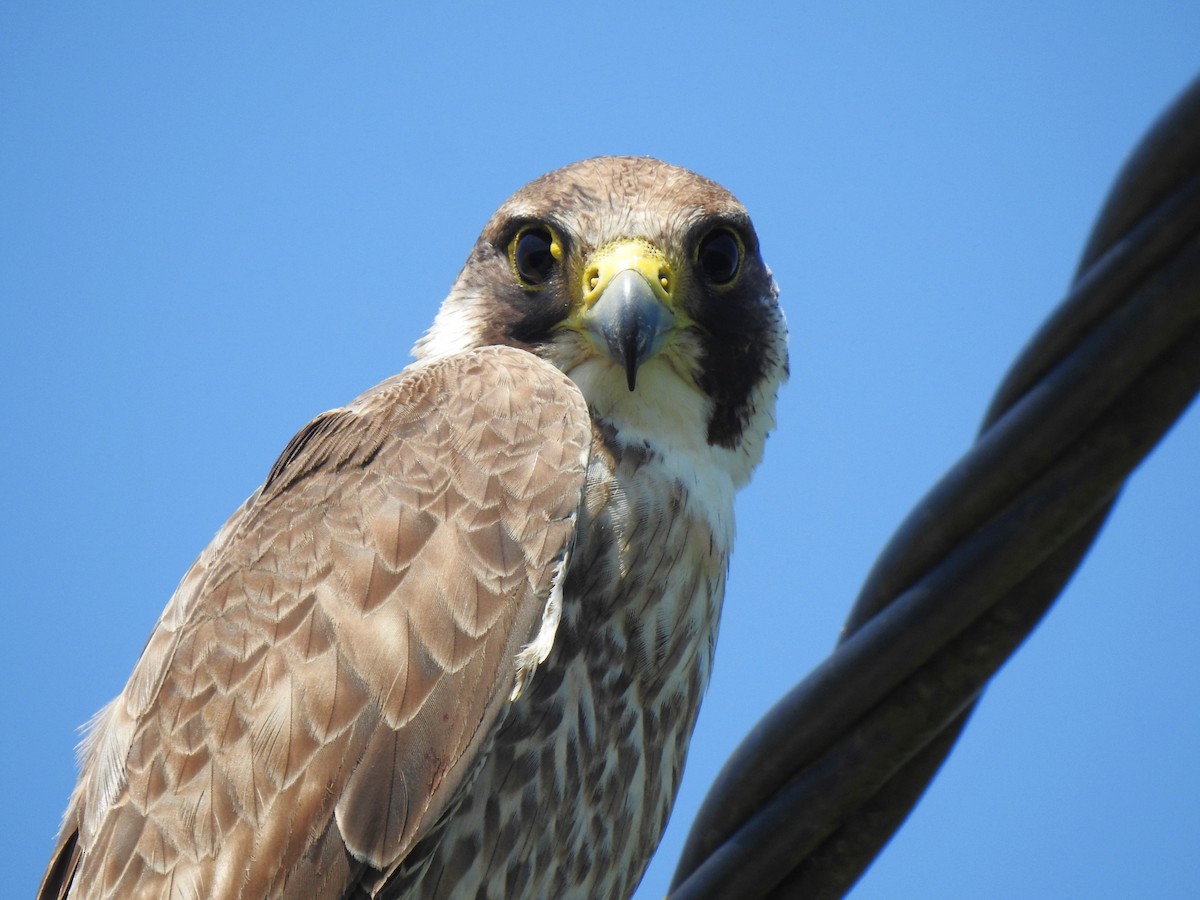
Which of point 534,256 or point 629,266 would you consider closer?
point 629,266

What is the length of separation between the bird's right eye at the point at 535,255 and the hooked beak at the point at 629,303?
0.60 feet

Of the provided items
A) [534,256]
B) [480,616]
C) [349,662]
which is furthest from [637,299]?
[349,662]

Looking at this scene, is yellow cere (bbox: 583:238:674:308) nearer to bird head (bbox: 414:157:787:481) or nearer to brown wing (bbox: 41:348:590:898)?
bird head (bbox: 414:157:787:481)

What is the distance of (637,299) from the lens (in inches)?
126

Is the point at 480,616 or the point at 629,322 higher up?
the point at 629,322

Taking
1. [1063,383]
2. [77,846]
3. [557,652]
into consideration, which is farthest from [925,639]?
[77,846]

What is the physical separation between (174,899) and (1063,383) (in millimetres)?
2263

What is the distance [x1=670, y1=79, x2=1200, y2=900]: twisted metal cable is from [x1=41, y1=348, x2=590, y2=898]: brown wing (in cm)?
133

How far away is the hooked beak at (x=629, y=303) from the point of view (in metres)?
3.13

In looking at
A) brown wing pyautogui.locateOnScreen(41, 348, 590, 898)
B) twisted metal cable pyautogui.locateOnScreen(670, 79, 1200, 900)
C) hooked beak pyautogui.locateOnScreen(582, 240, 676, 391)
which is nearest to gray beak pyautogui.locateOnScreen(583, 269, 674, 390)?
hooked beak pyautogui.locateOnScreen(582, 240, 676, 391)

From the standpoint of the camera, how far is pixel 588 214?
11.6 ft

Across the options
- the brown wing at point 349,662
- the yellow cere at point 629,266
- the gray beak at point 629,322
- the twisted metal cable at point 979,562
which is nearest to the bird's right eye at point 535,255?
the yellow cere at point 629,266

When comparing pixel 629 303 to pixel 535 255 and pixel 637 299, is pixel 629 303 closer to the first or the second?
pixel 637 299

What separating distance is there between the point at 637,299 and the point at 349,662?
3.76 ft
